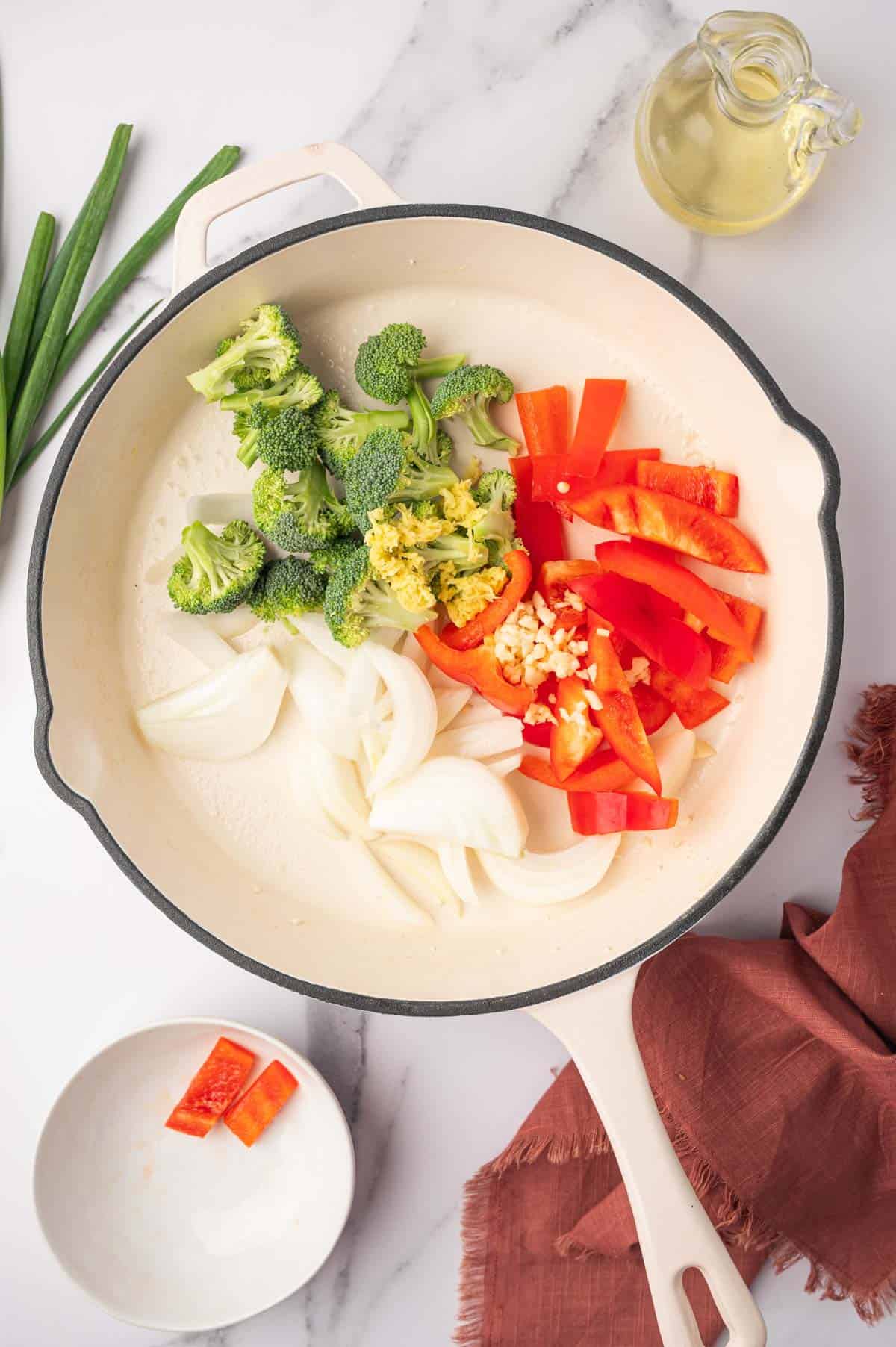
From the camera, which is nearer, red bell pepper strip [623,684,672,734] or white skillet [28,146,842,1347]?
white skillet [28,146,842,1347]

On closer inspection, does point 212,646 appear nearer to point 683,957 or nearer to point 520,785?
point 520,785

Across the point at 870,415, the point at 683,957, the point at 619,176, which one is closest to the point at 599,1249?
the point at 683,957

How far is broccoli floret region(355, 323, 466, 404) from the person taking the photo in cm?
178

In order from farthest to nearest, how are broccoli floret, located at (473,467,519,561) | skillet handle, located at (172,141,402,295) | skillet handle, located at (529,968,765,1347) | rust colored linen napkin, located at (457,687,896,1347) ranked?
rust colored linen napkin, located at (457,687,896,1347), broccoli floret, located at (473,467,519,561), skillet handle, located at (172,141,402,295), skillet handle, located at (529,968,765,1347)

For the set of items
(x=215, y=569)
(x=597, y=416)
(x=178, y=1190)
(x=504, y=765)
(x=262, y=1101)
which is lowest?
(x=178, y=1190)

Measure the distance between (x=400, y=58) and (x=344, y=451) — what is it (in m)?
0.80

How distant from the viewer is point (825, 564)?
5.54 ft

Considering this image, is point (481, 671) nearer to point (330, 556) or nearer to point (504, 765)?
point (504, 765)

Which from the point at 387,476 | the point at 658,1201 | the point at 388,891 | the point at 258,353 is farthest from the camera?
the point at 388,891

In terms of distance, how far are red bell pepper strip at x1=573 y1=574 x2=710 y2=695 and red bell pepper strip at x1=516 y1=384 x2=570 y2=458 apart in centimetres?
26

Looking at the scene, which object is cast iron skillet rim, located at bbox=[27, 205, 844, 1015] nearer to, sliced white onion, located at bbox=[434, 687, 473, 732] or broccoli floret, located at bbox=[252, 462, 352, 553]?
broccoli floret, located at bbox=[252, 462, 352, 553]

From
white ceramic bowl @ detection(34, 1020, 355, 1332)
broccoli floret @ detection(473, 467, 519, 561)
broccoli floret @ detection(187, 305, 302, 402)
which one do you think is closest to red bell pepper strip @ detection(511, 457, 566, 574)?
broccoli floret @ detection(473, 467, 519, 561)

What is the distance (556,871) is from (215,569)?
2.68 feet

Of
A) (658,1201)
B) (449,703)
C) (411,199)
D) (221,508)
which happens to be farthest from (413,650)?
(658,1201)
